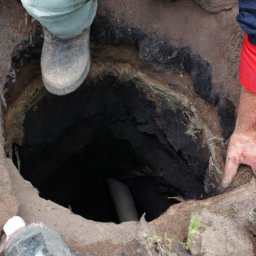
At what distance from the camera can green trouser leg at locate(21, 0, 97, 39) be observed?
1.50m

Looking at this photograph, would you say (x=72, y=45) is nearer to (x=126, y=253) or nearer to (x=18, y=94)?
(x=18, y=94)

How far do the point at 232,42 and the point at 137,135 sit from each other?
111 cm

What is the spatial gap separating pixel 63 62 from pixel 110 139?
108cm

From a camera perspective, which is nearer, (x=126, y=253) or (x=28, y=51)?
(x=126, y=253)

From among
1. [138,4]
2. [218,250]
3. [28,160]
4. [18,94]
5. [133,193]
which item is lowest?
[133,193]

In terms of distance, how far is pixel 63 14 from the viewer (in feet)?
5.11

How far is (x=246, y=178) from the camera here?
163cm

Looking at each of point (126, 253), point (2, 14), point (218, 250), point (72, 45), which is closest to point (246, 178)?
point (218, 250)

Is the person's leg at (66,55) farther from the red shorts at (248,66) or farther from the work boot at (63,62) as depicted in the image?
the red shorts at (248,66)

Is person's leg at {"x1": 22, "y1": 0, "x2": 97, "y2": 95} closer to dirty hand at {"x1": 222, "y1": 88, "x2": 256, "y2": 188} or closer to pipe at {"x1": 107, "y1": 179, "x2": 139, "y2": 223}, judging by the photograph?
dirty hand at {"x1": 222, "y1": 88, "x2": 256, "y2": 188}

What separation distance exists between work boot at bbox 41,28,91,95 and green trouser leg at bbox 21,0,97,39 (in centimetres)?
9

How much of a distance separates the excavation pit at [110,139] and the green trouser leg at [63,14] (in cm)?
57

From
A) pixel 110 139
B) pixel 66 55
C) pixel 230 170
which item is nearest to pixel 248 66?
pixel 230 170

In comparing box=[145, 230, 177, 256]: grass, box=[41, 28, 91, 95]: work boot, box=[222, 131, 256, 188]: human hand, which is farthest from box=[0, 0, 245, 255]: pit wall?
box=[145, 230, 177, 256]: grass
